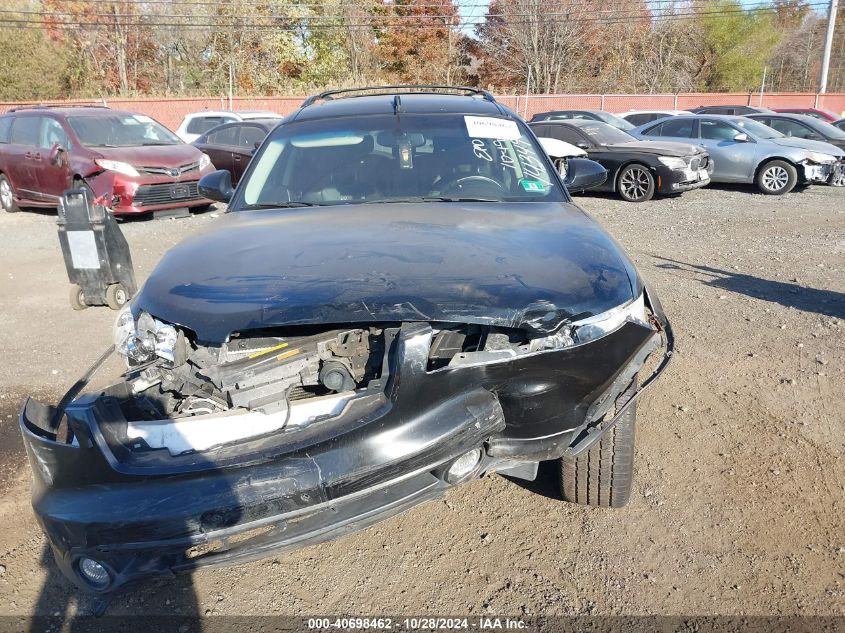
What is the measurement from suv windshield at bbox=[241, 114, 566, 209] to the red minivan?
6.19 meters

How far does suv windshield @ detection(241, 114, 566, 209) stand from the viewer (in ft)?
11.5

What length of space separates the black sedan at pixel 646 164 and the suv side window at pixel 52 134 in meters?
8.58

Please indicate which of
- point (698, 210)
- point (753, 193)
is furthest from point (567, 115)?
point (698, 210)

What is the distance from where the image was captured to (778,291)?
19.2ft

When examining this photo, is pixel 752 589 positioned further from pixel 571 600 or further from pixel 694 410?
pixel 694 410

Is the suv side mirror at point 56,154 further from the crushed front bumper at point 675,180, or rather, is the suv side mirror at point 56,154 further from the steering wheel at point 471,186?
the crushed front bumper at point 675,180

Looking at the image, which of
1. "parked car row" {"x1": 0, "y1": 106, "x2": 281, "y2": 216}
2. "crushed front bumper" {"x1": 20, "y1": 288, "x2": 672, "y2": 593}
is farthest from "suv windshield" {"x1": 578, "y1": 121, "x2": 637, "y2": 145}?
"crushed front bumper" {"x1": 20, "y1": 288, "x2": 672, "y2": 593}

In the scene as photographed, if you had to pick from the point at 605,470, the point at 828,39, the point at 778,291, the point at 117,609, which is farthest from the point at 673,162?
the point at 828,39

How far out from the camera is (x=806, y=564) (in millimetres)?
2543

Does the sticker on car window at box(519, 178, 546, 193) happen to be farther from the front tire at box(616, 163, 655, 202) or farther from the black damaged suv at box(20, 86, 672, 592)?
the front tire at box(616, 163, 655, 202)

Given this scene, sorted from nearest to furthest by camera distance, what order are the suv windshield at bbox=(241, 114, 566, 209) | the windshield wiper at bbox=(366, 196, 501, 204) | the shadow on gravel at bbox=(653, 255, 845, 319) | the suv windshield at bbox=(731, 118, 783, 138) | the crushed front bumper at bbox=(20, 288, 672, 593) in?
the crushed front bumper at bbox=(20, 288, 672, 593) → the windshield wiper at bbox=(366, 196, 501, 204) → the suv windshield at bbox=(241, 114, 566, 209) → the shadow on gravel at bbox=(653, 255, 845, 319) → the suv windshield at bbox=(731, 118, 783, 138)

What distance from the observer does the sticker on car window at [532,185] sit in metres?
3.52

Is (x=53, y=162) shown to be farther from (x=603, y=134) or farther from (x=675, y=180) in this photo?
(x=675, y=180)

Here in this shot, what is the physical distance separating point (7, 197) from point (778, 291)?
467 inches
